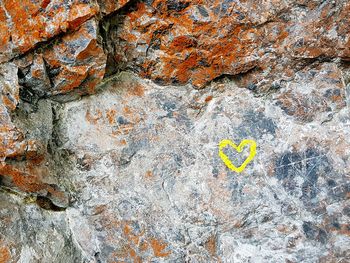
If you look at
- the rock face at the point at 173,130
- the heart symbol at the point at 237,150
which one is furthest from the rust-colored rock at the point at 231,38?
the heart symbol at the point at 237,150

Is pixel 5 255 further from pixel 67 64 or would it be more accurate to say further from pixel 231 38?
pixel 231 38

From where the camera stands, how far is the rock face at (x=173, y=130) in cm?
194

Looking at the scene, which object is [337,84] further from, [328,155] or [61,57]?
[61,57]

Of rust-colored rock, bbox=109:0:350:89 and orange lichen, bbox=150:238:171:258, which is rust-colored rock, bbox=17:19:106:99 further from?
orange lichen, bbox=150:238:171:258

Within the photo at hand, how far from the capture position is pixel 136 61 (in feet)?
6.97

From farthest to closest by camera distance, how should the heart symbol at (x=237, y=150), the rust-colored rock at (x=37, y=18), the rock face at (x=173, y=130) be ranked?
the heart symbol at (x=237, y=150) → the rock face at (x=173, y=130) → the rust-colored rock at (x=37, y=18)

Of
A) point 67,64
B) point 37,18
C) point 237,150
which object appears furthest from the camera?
point 237,150

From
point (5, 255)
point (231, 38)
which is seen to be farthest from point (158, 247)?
point (231, 38)

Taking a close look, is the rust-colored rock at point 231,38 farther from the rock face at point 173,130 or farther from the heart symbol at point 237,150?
the heart symbol at point 237,150

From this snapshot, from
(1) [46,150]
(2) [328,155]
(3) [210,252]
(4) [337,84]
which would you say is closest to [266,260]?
(3) [210,252]

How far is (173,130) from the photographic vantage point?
2.18 metres

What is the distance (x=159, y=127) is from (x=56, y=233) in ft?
2.72

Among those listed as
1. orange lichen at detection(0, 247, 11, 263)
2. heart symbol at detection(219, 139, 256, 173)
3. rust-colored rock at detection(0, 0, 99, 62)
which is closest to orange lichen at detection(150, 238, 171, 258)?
heart symbol at detection(219, 139, 256, 173)

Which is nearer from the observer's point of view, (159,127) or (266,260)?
(266,260)
